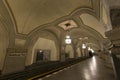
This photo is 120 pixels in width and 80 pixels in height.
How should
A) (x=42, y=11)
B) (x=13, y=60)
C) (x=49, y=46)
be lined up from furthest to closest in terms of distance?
(x=49, y=46) < (x=42, y=11) < (x=13, y=60)

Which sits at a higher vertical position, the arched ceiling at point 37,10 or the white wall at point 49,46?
the arched ceiling at point 37,10

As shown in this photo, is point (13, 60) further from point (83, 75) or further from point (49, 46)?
point (49, 46)

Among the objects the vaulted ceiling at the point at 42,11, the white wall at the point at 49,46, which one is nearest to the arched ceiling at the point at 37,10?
the vaulted ceiling at the point at 42,11

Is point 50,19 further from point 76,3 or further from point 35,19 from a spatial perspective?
point 76,3

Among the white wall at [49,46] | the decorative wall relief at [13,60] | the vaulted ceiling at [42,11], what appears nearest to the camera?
→ the vaulted ceiling at [42,11]

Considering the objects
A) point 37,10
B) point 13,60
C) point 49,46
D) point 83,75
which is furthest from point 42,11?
point 49,46

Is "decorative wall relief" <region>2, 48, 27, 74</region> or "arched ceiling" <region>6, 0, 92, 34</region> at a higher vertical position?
"arched ceiling" <region>6, 0, 92, 34</region>

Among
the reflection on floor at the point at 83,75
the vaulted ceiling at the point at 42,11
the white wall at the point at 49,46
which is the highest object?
the vaulted ceiling at the point at 42,11

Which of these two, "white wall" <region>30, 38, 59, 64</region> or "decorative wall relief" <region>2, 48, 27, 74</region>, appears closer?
"decorative wall relief" <region>2, 48, 27, 74</region>

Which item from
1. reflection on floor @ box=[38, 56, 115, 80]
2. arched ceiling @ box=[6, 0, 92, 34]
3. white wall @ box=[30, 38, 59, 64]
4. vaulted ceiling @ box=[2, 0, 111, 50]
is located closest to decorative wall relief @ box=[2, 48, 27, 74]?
vaulted ceiling @ box=[2, 0, 111, 50]

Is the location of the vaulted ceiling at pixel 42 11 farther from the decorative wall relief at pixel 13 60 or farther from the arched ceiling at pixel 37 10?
the decorative wall relief at pixel 13 60

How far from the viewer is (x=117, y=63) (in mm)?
1479

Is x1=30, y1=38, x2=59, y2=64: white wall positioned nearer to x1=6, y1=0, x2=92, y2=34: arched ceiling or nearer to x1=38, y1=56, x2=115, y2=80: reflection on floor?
x1=6, y1=0, x2=92, y2=34: arched ceiling

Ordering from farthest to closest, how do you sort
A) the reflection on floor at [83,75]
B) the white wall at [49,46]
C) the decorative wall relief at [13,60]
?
1. the white wall at [49,46]
2. the decorative wall relief at [13,60]
3. the reflection on floor at [83,75]
